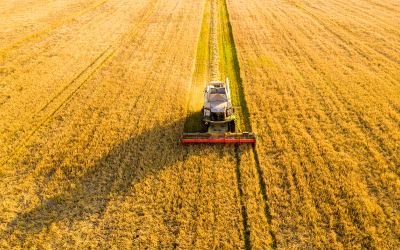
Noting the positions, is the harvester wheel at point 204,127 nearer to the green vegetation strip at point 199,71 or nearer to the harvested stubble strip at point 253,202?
the green vegetation strip at point 199,71

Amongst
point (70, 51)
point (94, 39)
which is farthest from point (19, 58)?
point (94, 39)

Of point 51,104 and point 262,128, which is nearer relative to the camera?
point 262,128

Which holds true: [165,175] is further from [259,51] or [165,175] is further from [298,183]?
[259,51]

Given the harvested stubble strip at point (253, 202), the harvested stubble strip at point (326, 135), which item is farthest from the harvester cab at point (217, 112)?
the harvested stubble strip at point (326, 135)

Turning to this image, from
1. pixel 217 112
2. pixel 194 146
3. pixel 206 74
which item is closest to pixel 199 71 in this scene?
pixel 206 74

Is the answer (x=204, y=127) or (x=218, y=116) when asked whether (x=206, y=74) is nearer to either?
(x=204, y=127)

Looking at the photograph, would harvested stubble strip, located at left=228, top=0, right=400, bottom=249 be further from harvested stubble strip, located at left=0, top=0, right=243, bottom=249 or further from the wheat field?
harvested stubble strip, located at left=0, top=0, right=243, bottom=249
